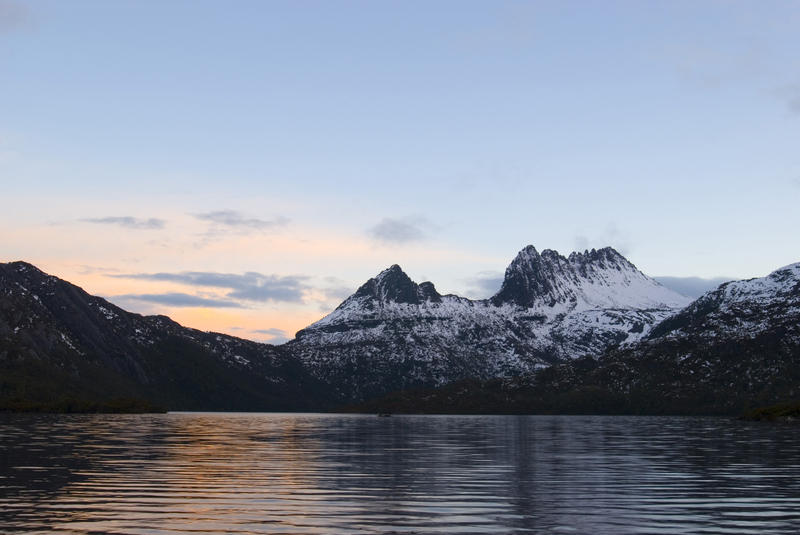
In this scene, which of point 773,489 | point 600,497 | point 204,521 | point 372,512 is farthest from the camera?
point 773,489

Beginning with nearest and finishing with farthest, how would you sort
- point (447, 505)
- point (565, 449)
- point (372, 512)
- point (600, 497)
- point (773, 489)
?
1. point (372, 512)
2. point (447, 505)
3. point (600, 497)
4. point (773, 489)
5. point (565, 449)

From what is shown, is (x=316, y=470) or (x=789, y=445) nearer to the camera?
(x=316, y=470)

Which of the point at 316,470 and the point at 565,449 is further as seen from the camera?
the point at 565,449

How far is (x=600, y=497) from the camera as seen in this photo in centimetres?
5172

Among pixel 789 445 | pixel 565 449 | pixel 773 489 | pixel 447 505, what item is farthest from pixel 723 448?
pixel 447 505

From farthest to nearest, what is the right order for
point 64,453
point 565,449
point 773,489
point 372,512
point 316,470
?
point 565,449 < point 64,453 < point 316,470 < point 773,489 < point 372,512

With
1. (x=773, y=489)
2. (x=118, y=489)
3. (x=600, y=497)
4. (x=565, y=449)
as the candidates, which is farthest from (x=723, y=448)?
(x=118, y=489)

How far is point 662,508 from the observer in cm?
4675

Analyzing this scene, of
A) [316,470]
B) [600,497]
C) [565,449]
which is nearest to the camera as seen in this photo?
[600,497]

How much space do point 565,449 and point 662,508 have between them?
65.2 meters

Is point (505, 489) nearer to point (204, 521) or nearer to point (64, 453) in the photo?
point (204, 521)

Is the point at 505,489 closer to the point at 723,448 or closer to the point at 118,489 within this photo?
the point at 118,489

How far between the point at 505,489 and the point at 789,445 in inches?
2842

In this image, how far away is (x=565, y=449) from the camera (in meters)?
111
